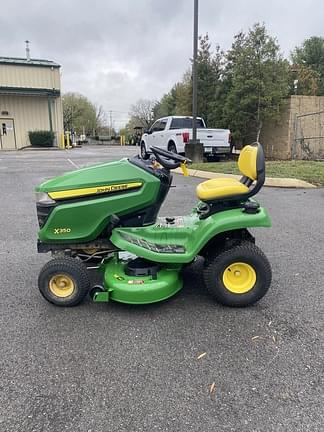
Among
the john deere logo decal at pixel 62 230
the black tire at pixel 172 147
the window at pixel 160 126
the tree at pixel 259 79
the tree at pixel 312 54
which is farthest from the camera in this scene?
the tree at pixel 312 54

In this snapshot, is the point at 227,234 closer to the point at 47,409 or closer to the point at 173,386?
the point at 173,386

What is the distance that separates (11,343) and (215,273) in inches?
64.0

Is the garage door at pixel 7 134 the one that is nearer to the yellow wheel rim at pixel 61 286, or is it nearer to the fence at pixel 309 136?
the fence at pixel 309 136

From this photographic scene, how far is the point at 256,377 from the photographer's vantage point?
211 cm

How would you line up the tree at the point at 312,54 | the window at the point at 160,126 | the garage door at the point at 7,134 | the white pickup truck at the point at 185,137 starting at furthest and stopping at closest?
the tree at the point at 312,54
the garage door at the point at 7,134
the window at the point at 160,126
the white pickup truck at the point at 185,137

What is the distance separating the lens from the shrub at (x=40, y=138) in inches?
1041

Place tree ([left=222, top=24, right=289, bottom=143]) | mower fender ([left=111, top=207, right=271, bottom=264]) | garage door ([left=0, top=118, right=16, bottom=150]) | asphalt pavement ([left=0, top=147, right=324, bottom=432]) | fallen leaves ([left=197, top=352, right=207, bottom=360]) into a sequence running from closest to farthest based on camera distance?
asphalt pavement ([left=0, top=147, right=324, bottom=432]), fallen leaves ([left=197, top=352, right=207, bottom=360]), mower fender ([left=111, top=207, right=271, bottom=264]), tree ([left=222, top=24, right=289, bottom=143]), garage door ([left=0, top=118, right=16, bottom=150])

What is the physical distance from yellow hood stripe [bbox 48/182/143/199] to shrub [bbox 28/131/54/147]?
25747mm

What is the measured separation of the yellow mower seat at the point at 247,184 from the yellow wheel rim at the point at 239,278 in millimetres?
592

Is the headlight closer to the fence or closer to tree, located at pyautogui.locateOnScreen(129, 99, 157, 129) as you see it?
the fence

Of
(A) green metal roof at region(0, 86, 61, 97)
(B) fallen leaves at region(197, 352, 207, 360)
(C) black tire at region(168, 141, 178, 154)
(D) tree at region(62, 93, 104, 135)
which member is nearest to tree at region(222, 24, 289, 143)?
(C) black tire at region(168, 141, 178, 154)

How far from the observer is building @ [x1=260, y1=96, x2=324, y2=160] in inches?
672

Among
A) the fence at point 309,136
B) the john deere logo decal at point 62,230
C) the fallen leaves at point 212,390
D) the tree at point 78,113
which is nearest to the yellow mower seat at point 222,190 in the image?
the john deere logo decal at point 62,230

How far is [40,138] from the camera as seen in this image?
26531 millimetres
